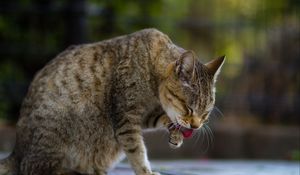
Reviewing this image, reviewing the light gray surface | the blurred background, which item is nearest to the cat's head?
the light gray surface

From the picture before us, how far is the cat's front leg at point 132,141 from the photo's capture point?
5703 millimetres

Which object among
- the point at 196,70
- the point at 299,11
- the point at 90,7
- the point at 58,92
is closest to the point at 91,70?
the point at 58,92

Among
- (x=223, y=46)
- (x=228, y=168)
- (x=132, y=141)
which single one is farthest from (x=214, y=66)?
(x=223, y=46)

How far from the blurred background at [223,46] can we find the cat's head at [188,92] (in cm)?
361

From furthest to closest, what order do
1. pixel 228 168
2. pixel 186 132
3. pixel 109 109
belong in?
pixel 228 168 < pixel 186 132 < pixel 109 109

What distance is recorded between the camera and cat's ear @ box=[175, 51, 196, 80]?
18.7ft

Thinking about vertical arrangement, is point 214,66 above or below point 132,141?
above

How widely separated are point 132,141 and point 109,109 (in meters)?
0.27

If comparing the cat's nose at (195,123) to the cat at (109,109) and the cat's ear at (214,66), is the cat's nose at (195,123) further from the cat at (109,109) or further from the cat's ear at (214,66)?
the cat's ear at (214,66)

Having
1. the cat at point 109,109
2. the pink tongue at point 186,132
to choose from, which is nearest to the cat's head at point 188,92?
the cat at point 109,109

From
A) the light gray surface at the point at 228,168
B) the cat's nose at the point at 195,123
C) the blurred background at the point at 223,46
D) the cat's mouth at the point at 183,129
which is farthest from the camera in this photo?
the blurred background at the point at 223,46

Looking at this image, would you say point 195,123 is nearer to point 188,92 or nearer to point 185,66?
point 188,92

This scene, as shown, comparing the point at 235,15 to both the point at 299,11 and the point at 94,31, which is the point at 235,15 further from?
the point at 94,31

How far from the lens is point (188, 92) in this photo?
18.7ft
